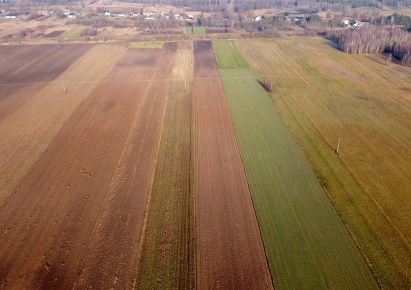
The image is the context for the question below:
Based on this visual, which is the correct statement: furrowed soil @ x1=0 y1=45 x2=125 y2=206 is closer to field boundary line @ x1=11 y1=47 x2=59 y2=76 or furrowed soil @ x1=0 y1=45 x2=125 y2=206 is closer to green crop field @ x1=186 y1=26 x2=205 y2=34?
field boundary line @ x1=11 y1=47 x2=59 y2=76

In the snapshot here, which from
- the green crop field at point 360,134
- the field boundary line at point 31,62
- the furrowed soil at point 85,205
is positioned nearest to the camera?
the furrowed soil at point 85,205

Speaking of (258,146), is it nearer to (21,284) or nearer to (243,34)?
(21,284)

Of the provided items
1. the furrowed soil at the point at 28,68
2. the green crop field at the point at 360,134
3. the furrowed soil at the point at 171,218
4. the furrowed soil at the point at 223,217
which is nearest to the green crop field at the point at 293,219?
the furrowed soil at the point at 223,217

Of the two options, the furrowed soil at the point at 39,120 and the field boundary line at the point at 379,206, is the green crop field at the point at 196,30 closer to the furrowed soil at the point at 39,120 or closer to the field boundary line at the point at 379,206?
the furrowed soil at the point at 39,120

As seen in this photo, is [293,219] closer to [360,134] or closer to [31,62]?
[360,134]

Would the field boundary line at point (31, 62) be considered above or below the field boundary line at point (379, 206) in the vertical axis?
above

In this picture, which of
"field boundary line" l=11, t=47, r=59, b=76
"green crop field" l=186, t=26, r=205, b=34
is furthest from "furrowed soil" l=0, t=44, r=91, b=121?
"green crop field" l=186, t=26, r=205, b=34
